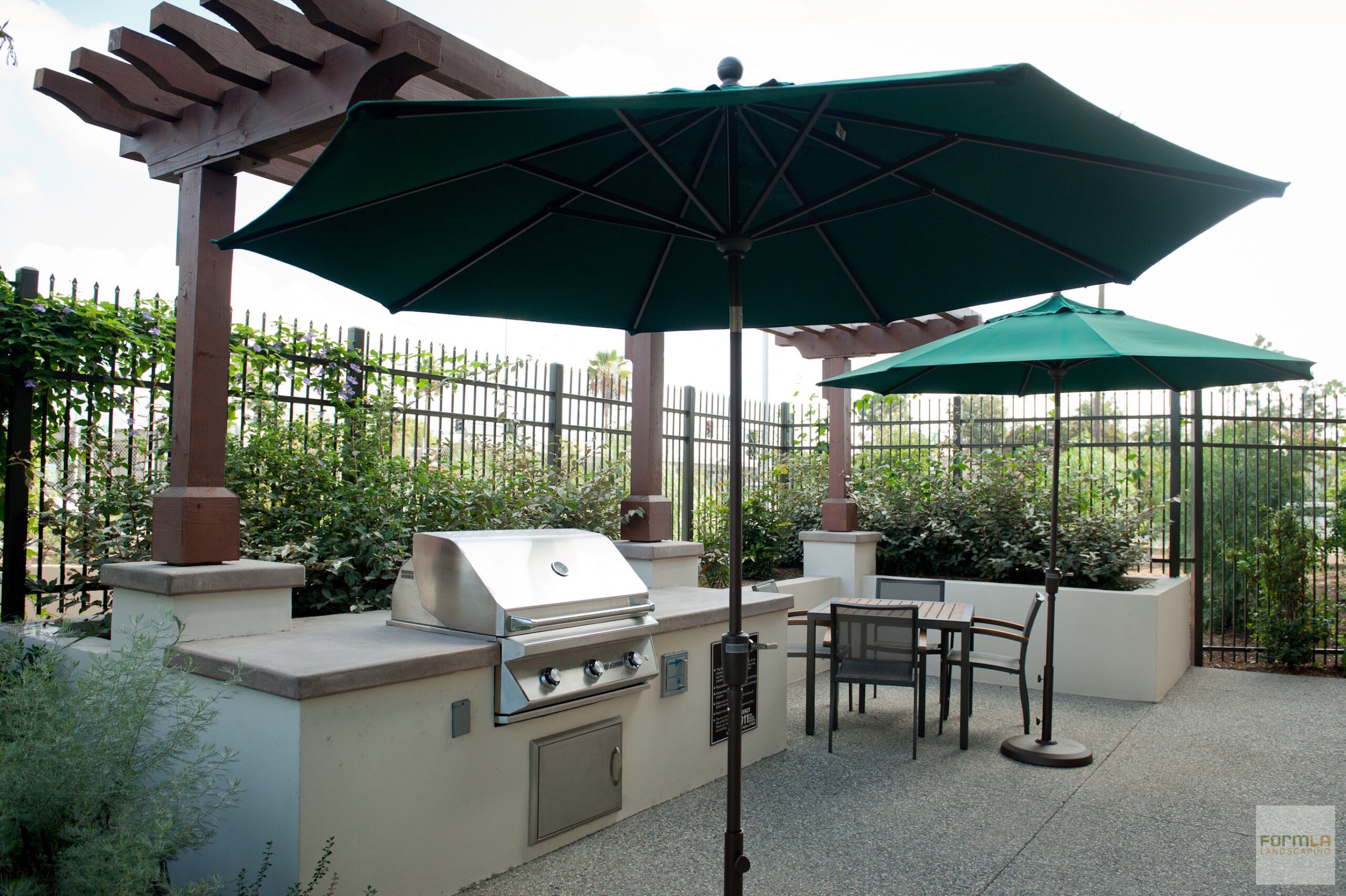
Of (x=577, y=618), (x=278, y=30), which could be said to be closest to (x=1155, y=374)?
(x=577, y=618)

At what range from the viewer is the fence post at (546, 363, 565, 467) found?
6848 mm

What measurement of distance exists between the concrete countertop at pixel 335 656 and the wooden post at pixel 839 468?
438 centimetres

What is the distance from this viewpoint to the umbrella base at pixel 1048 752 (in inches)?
180

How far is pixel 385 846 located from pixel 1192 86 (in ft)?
56.7

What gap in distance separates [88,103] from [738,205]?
348 centimetres

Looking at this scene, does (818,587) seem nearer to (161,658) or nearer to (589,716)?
(589,716)

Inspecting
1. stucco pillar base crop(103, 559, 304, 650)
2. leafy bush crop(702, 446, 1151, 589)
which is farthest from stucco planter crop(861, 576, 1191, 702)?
stucco pillar base crop(103, 559, 304, 650)

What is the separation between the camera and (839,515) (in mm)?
7926

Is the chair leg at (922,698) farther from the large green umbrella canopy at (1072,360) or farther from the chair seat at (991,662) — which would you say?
the large green umbrella canopy at (1072,360)

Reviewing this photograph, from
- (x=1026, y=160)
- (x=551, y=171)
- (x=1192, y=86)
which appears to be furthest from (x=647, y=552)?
(x=1192, y=86)

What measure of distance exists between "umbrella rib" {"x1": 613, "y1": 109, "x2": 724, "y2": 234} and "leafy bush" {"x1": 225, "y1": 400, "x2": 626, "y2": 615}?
3010 millimetres

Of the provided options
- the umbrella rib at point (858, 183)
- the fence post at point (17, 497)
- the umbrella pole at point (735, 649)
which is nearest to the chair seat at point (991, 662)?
the umbrella pole at point (735, 649)

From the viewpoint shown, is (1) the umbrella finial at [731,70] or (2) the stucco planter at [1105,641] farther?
(2) the stucco planter at [1105,641]

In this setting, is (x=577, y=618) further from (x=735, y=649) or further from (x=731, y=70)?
(x=731, y=70)
